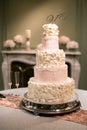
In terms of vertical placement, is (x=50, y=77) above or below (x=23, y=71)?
above

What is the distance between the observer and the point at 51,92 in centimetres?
174

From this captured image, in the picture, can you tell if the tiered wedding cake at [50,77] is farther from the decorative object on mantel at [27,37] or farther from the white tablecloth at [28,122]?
the decorative object on mantel at [27,37]

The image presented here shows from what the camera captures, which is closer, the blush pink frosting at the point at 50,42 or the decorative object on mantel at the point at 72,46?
the blush pink frosting at the point at 50,42

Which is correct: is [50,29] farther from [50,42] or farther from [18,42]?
[18,42]

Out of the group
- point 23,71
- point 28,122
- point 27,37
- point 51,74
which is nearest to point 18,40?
point 27,37

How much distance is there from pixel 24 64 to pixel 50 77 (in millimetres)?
2608

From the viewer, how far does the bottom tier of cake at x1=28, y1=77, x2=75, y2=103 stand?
68.5 inches

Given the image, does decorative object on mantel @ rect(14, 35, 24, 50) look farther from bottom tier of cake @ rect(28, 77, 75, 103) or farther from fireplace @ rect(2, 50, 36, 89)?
bottom tier of cake @ rect(28, 77, 75, 103)

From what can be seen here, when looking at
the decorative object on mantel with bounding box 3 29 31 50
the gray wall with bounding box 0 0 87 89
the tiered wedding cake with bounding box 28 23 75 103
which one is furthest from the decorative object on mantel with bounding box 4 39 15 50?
the tiered wedding cake with bounding box 28 23 75 103

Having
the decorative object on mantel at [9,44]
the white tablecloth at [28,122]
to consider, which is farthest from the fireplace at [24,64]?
the white tablecloth at [28,122]

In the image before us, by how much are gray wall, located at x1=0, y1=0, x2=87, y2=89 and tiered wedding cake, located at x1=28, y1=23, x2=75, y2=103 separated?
2.30 m

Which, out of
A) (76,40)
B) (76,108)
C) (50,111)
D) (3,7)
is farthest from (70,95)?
(3,7)

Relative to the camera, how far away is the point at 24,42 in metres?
4.53

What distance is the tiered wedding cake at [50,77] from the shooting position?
174 centimetres
